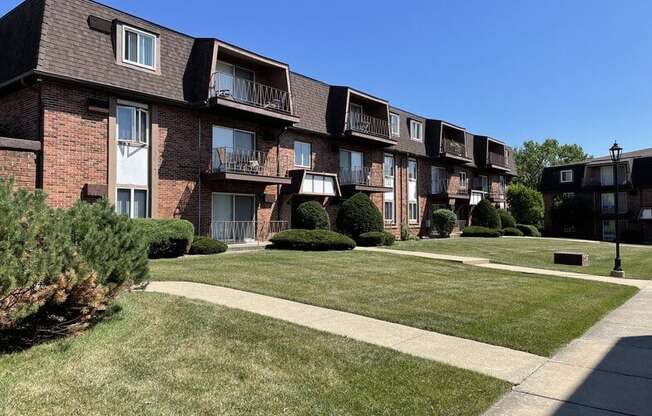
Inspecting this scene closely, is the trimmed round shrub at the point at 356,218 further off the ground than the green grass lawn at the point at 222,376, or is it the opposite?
the trimmed round shrub at the point at 356,218

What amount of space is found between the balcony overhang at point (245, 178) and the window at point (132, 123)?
9.06ft

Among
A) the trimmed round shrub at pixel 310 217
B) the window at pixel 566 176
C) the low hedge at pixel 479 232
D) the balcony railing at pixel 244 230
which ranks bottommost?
the low hedge at pixel 479 232

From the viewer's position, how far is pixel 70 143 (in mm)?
14688

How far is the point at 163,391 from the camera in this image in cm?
438

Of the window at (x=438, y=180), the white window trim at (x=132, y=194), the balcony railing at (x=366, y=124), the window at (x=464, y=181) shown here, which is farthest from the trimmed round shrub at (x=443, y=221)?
the white window trim at (x=132, y=194)

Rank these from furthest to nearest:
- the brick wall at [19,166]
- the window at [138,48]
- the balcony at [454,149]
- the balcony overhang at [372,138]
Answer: the balcony at [454,149]
the balcony overhang at [372,138]
the window at [138,48]
the brick wall at [19,166]

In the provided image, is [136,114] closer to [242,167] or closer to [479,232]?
[242,167]

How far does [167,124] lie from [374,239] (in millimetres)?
10513

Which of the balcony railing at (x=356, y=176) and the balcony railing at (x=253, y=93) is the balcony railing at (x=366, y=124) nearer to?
the balcony railing at (x=356, y=176)

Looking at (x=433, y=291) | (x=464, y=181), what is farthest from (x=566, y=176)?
(x=433, y=291)

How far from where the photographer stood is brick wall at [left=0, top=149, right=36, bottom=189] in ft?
43.6

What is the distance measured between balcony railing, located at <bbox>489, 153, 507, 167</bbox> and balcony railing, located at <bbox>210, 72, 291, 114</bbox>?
26.4 meters

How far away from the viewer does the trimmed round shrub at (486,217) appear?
3716cm

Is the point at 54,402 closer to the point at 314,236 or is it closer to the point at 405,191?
the point at 314,236
